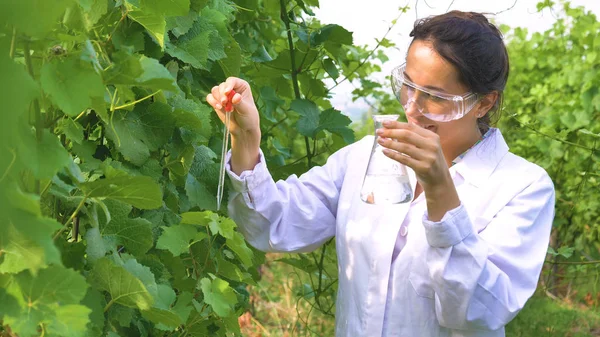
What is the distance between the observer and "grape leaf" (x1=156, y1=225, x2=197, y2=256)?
168 centimetres

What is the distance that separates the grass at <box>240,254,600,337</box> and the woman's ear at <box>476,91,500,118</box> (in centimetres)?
233

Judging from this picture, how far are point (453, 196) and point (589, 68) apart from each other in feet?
13.7

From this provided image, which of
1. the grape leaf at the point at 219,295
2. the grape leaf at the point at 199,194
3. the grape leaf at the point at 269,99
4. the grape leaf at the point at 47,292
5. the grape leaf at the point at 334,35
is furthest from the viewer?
the grape leaf at the point at 269,99

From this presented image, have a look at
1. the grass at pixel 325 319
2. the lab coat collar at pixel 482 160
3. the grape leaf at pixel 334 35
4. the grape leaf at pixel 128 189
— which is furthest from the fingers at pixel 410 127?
the grass at pixel 325 319

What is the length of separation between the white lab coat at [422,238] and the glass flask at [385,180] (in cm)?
14

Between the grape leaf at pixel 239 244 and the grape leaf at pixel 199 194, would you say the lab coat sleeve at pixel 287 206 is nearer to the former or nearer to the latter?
the grape leaf at pixel 199 194

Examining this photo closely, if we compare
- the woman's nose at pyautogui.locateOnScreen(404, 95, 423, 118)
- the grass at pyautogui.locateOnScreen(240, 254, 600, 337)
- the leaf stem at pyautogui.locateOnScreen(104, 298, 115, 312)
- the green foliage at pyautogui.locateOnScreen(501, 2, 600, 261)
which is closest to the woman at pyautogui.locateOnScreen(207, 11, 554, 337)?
the woman's nose at pyautogui.locateOnScreen(404, 95, 423, 118)

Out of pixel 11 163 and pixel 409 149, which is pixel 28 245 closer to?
pixel 11 163

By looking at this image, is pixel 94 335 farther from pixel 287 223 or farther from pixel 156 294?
pixel 287 223

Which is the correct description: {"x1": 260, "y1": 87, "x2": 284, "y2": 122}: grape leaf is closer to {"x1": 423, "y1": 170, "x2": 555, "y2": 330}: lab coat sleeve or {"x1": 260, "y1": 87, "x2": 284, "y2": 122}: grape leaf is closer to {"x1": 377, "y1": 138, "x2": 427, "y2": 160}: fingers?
{"x1": 423, "y1": 170, "x2": 555, "y2": 330}: lab coat sleeve

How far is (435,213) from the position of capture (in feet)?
6.21

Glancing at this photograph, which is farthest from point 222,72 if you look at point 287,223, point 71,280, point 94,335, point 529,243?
point 71,280

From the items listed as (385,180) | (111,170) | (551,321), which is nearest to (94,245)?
(111,170)

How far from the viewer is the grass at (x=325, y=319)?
4.68m
